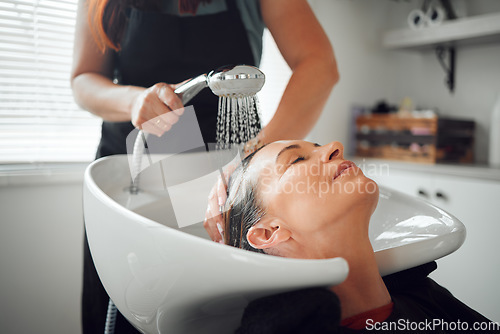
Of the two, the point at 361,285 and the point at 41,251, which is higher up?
the point at 361,285

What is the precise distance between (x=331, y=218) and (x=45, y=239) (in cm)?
103

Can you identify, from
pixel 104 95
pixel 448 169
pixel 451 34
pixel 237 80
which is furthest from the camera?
pixel 451 34

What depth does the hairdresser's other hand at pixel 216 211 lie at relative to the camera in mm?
626

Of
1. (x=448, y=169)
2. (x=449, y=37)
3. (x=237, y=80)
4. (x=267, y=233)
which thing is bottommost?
(x=448, y=169)

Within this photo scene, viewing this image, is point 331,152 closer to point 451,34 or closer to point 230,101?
point 230,101

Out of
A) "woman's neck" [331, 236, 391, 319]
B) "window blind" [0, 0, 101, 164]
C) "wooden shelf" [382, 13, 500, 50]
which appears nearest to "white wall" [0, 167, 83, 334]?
"window blind" [0, 0, 101, 164]

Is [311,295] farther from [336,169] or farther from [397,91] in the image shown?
[397,91]

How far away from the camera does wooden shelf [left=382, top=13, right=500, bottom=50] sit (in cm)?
167

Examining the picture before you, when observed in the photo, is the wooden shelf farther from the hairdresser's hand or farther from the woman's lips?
the hairdresser's hand

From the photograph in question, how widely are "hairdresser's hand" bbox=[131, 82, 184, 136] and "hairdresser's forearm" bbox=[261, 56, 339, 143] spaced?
0.64 ft

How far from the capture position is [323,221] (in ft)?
1.77

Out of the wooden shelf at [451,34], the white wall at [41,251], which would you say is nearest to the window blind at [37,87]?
the white wall at [41,251]

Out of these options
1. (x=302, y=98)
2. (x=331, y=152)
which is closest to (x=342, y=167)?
(x=331, y=152)

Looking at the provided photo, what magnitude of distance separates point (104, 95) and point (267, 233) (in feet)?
1.49
